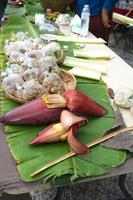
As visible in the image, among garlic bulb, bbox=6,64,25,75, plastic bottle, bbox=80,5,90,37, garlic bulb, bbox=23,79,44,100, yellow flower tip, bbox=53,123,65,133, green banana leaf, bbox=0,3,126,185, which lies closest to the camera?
green banana leaf, bbox=0,3,126,185

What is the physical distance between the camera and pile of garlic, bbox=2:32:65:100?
4.22 feet

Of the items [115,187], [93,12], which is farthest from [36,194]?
[93,12]

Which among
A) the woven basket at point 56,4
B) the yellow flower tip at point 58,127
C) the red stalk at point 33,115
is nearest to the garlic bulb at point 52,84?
the red stalk at point 33,115

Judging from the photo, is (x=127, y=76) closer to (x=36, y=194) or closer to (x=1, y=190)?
(x=36, y=194)

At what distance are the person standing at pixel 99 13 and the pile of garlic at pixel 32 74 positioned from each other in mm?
1041

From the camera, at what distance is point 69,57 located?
1807mm

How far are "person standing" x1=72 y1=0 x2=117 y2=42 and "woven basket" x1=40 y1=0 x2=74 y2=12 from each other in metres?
0.11

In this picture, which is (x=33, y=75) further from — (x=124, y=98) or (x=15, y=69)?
(x=124, y=98)

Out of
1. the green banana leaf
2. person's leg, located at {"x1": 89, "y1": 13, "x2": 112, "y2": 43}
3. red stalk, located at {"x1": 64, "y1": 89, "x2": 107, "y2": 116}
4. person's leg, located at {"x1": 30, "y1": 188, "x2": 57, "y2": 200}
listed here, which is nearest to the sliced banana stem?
the green banana leaf

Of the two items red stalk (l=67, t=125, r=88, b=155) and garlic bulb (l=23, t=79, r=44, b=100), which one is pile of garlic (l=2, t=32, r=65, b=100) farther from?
red stalk (l=67, t=125, r=88, b=155)

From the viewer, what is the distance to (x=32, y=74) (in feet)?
4.40

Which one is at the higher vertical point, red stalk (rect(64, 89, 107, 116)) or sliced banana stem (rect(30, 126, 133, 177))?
red stalk (rect(64, 89, 107, 116))

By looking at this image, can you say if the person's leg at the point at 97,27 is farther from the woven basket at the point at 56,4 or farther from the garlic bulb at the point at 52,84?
the garlic bulb at the point at 52,84

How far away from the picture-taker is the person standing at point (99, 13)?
2.53 metres
